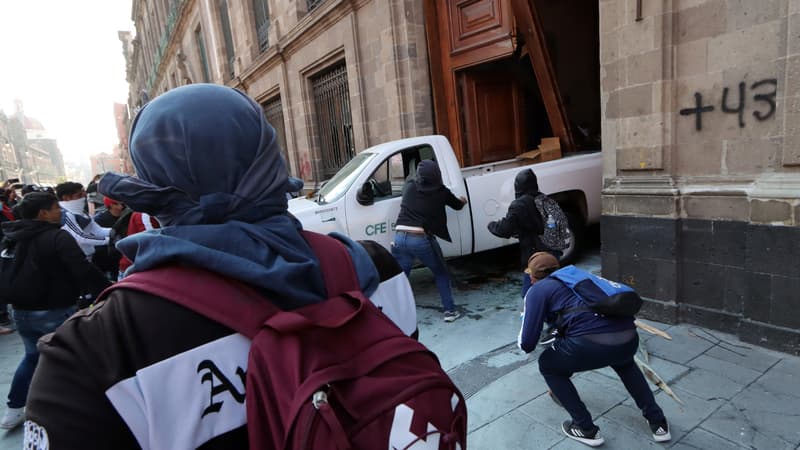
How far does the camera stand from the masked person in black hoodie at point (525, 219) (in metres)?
4.57

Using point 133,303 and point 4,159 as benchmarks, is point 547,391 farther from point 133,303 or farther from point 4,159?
point 4,159

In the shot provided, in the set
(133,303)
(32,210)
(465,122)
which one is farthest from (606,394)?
(465,122)

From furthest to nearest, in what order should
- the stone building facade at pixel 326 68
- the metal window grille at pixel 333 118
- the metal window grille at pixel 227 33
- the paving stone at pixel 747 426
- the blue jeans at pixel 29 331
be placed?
the metal window grille at pixel 227 33 < the metal window grille at pixel 333 118 < the stone building facade at pixel 326 68 < the blue jeans at pixel 29 331 < the paving stone at pixel 747 426

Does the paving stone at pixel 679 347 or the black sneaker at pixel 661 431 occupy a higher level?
the black sneaker at pixel 661 431

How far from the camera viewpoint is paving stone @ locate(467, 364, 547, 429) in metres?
3.29

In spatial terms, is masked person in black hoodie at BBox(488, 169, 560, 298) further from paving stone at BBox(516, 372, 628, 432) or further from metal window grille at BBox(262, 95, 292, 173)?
metal window grille at BBox(262, 95, 292, 173)

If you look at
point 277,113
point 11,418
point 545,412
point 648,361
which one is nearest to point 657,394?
point 648,361

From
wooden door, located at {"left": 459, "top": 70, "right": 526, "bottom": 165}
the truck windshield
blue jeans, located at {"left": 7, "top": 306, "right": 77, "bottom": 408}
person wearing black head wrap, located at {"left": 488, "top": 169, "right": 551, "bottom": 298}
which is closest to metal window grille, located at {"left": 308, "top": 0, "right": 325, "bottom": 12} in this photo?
wooden door, located at {"left": 459, "top": 70, "right": 526, "bottom": 165}

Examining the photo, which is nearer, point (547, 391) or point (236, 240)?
point (236, 240)

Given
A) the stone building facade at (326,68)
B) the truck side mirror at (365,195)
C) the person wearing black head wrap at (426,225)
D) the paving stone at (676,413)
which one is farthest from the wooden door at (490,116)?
the paving stone at (676,413)

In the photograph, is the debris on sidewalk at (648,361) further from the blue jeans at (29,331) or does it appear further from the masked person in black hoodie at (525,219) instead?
the blue jeans at (29,331)

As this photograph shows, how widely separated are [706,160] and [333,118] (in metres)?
8.80

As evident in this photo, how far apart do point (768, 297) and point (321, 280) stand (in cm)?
429

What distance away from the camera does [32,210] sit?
3598mm
